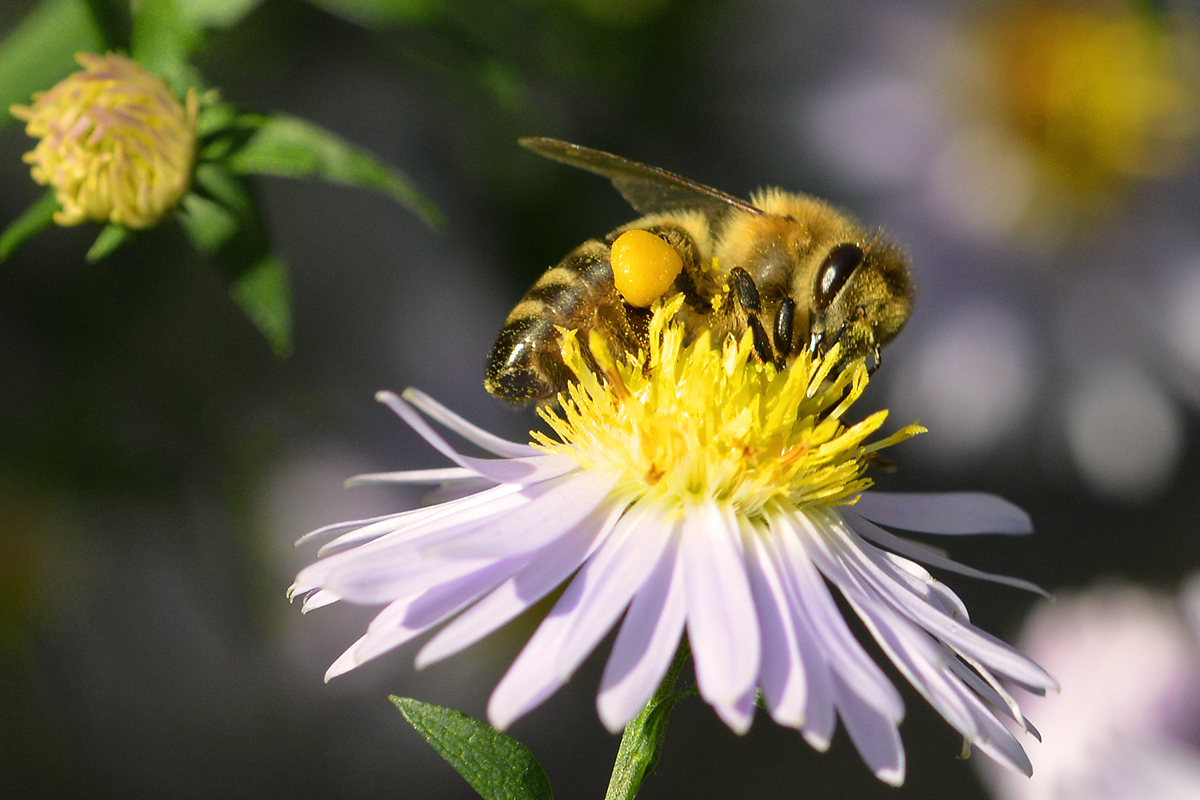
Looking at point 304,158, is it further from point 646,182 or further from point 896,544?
point 896,544

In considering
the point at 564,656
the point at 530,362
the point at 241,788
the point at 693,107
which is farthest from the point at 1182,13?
the point at 241,788

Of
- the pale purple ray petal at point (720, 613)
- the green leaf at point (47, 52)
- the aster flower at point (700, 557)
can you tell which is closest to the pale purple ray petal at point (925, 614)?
the aster flower at point (700, 557)

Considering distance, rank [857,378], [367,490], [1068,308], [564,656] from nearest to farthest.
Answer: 1. [564,656]
2. [857,378]
3. [367,490]
4. [1068,308]

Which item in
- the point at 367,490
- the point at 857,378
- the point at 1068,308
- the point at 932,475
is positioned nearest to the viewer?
the point at 857,378

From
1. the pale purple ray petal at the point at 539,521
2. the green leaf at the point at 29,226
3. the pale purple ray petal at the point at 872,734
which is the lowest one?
the pale purple ray petal at the point at 872,734

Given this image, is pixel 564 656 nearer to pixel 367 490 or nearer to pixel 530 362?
pixel 530 362

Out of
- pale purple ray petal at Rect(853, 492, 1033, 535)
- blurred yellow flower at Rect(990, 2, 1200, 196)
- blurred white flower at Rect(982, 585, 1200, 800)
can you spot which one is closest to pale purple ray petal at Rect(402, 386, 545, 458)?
pale purple ray petal at Rect(853, 492, 1033, 535)

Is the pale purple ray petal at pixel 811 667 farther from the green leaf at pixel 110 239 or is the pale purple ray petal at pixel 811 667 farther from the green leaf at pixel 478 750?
the green leaf at pixel 110 239
